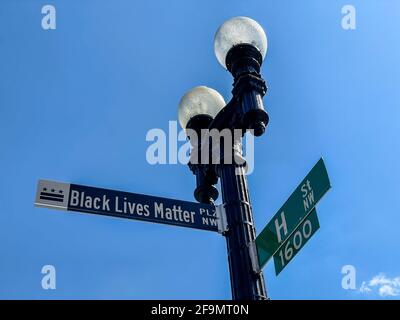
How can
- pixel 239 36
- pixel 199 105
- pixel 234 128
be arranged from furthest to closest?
pixel 199 105, pixel 239 36, pixel 234 128

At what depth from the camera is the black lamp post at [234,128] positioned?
4.74 metres

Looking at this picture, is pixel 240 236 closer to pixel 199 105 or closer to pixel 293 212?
pixel 293 212

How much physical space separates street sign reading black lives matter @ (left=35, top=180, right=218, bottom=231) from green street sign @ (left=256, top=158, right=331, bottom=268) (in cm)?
63

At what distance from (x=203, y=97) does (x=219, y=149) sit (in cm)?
96

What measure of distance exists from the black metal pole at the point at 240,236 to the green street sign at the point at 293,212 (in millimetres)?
130

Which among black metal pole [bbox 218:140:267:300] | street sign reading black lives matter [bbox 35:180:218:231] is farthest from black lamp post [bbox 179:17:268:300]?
street sign reading black lives matter [bbox 35:180:218:231]

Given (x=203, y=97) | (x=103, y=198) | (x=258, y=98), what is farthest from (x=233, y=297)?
(x=203, y=97)

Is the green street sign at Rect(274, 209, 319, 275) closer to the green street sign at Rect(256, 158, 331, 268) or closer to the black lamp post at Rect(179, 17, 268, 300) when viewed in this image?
the green street sign at Rect(256, 158, 331, 268)

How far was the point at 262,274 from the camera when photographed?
4703 mm

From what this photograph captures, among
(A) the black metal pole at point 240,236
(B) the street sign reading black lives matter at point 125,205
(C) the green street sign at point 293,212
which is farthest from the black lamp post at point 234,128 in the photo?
(B) the street sign reading black lives matter at point 125,205

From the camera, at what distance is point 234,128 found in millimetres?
5535

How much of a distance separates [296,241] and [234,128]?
1560 millimetres

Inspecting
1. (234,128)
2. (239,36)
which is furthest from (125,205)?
(239,36)
